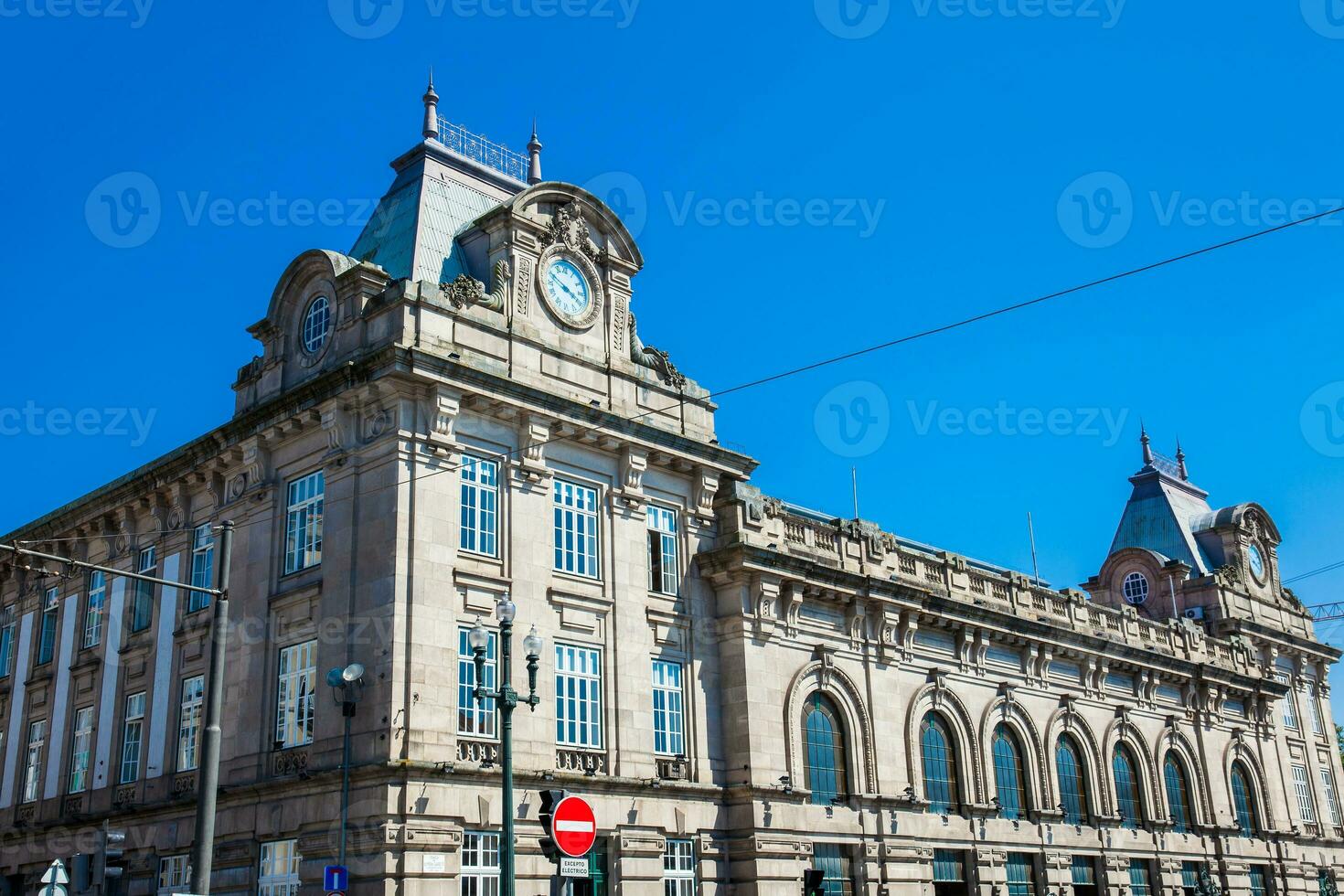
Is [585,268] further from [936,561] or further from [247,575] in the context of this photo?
[936,561]

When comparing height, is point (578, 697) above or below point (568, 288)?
below

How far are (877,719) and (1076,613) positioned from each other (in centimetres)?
1345

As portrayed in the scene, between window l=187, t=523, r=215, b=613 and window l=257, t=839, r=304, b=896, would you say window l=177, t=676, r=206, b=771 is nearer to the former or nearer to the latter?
window l=187, t=523, r=215, b=613

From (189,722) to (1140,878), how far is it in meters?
32.3

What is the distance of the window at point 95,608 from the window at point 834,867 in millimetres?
21346

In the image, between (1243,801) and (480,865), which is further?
(1243,801)

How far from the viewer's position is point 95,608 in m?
40.1

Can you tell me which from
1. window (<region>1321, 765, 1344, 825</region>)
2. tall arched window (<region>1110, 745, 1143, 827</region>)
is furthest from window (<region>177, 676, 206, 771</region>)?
window (<region>1321, 765, 1344, 825</region>)

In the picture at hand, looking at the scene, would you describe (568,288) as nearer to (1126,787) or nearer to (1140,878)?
(1126,787)

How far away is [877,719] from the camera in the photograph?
3900 centimetres

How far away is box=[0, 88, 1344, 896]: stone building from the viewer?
3002cm

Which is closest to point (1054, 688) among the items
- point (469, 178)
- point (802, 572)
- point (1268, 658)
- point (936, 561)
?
point (936, 561)

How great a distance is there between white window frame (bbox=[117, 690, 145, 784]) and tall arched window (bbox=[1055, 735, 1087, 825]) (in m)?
28.7

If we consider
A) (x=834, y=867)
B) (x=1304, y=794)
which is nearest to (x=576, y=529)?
(x=834, y=867)
